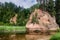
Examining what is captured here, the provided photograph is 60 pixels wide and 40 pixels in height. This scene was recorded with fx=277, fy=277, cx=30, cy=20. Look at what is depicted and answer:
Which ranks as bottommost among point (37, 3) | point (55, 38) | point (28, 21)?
point (55, 38)

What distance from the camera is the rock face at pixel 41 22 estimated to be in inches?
227

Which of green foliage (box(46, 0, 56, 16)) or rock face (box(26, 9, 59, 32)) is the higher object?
green foliage (box(46, 0, 56, 16))

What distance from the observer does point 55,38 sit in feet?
18.8

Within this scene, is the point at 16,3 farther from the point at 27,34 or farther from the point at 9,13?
the point at 27,34

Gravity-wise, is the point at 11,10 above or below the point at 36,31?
above

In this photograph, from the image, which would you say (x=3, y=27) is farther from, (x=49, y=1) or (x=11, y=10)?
(x=49, y=1)

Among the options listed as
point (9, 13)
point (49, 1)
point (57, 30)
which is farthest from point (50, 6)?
point (9, 13)

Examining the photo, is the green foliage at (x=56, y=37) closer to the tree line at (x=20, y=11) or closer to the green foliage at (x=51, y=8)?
the tree line at (x=20, y=11)

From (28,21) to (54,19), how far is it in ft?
1.79

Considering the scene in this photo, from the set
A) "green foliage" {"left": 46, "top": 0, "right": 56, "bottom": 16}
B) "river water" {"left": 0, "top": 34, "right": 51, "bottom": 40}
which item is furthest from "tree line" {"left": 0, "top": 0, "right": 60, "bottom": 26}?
"river water" {"left": 0, "top": 34, "right": 51, "bottom": 40}

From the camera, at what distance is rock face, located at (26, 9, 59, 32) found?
18.9 ft

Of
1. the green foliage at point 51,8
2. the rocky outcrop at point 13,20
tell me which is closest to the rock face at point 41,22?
the green foliage at point 51,8

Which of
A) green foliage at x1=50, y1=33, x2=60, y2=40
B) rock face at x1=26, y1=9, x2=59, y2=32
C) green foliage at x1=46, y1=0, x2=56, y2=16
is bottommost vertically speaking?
green foliage at x1=50, y1=33, x2=60, y2=40

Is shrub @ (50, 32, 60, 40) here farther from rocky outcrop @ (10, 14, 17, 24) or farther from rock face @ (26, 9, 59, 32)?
rocky outcrop @ (10, 14, 17, 24)
